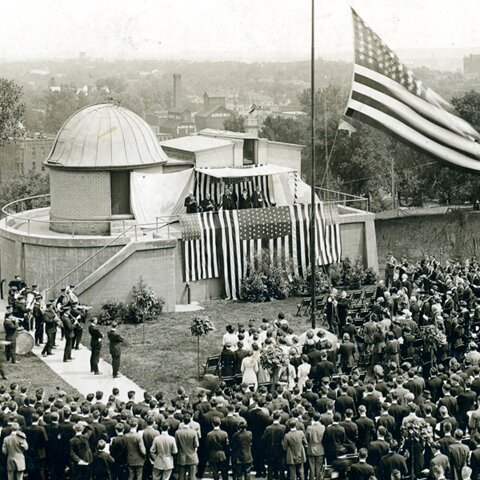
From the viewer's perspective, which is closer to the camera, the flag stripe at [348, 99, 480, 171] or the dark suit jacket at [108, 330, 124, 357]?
the dark suit jacket at [108, 330, 124, 357]

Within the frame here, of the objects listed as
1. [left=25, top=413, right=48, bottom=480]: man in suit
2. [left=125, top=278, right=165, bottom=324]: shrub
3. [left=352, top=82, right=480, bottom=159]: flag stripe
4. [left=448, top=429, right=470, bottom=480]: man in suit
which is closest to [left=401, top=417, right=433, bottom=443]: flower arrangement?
[left=448, top=429, right=470, bottom=480]: man in suit

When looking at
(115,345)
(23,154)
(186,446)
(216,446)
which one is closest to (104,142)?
(115,345)

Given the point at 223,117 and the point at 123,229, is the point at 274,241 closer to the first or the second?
A: the point at 123,229

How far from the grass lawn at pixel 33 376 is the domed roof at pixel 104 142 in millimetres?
10338

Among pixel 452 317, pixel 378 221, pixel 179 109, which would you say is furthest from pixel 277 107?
pixel 452 317

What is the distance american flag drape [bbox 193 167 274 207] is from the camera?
119 feet

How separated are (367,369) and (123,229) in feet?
41.5

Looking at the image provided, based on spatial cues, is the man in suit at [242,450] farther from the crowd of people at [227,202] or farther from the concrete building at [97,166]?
the concrete building at [97,166]

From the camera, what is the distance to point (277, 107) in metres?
180

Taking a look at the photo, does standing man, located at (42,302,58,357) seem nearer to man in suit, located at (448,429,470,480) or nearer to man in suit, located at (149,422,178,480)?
man in suit, located at (149,422,178,480)

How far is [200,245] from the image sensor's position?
3381 centimetres

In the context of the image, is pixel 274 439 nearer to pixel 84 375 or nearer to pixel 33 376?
pixel 84 375

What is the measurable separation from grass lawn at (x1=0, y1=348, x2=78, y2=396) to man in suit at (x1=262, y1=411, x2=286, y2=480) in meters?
8.20

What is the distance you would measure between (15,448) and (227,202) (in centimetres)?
1994
